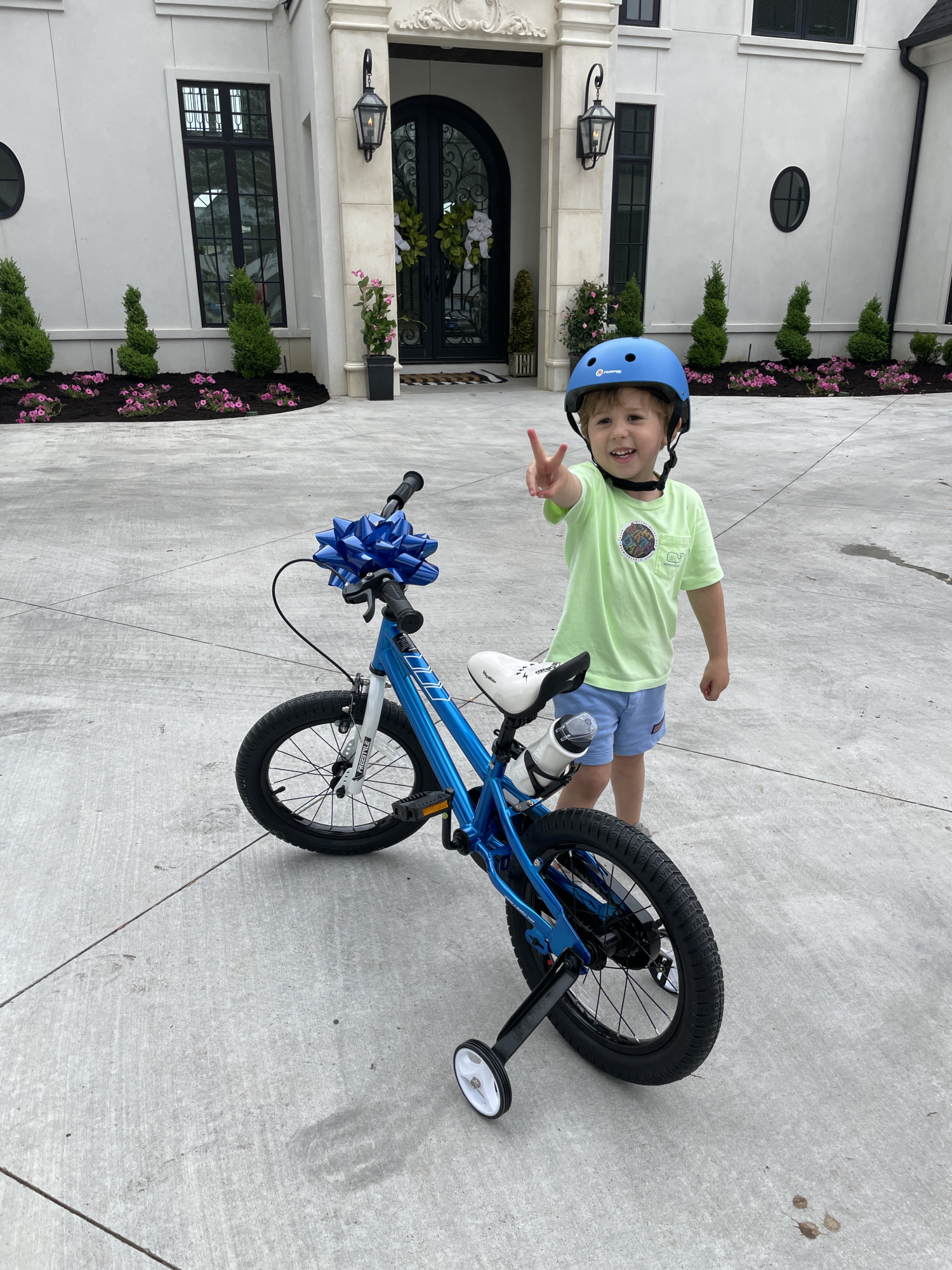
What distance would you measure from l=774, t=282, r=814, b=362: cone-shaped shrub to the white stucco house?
453 millimetres

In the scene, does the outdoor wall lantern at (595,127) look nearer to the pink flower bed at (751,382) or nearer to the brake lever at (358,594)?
the pink flower bed at (751,382)

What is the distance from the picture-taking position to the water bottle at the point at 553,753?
1.76 m

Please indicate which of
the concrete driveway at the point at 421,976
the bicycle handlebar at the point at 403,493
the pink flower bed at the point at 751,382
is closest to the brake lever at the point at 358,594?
the bicycle handlebar at the point at 403,493

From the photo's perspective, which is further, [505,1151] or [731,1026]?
[731,1026]

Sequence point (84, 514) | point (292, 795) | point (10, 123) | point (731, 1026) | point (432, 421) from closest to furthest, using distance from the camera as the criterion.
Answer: point (731, 1026) → point (292, 795) → point (84, 514) → point (432, 421) → point (10, 123)

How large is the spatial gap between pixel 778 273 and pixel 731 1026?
14485 millimetres

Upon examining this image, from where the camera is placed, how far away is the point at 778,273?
14.3 meters

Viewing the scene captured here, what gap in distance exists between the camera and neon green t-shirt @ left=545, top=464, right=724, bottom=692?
6.91 ft

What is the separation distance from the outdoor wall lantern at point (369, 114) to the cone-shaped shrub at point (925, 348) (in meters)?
8.60

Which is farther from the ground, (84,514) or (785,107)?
(785,107)

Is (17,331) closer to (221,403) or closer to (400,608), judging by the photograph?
(221,403)

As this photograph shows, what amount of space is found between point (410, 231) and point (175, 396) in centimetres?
455

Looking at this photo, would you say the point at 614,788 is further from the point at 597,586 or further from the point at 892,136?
the point at 892,136

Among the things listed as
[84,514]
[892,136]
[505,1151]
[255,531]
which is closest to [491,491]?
[255,531]
